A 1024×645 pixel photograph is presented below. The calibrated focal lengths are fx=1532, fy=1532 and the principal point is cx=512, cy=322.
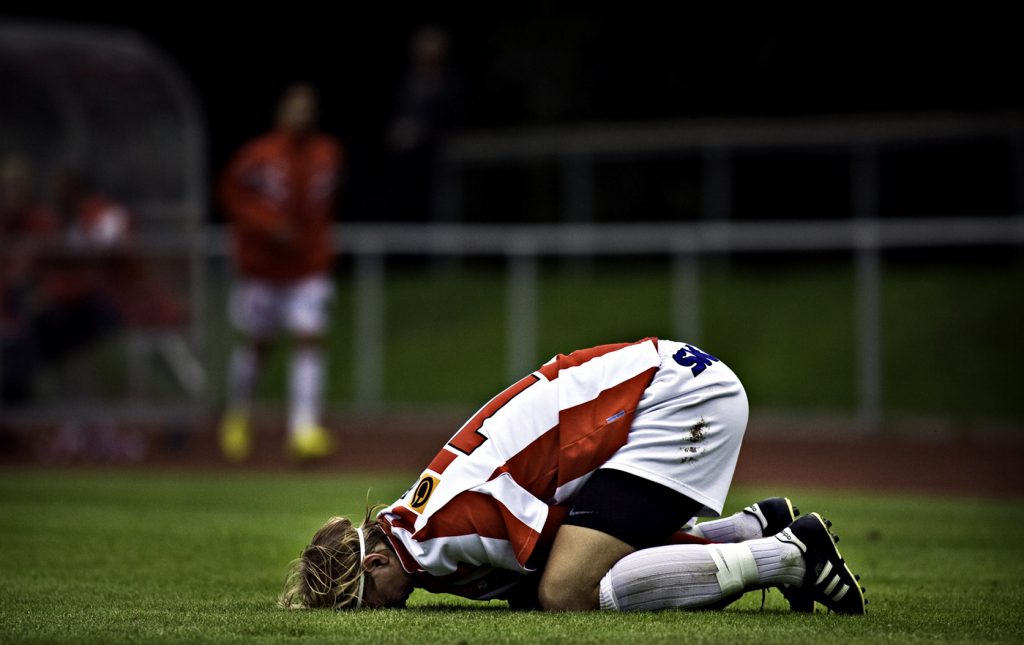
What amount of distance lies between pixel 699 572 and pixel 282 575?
2153 mm

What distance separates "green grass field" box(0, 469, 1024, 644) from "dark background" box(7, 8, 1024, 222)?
13.3 m

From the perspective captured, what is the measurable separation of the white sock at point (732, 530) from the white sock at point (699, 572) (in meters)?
0.42

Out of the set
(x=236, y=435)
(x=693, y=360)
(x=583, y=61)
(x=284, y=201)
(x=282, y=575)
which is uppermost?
(x=583, y=61)

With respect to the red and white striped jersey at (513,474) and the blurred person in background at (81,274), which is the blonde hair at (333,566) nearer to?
the red and white striped jersey at (513,474)

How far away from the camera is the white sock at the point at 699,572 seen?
5.05m

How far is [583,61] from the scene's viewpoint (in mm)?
25031

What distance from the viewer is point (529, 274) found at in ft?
60.2

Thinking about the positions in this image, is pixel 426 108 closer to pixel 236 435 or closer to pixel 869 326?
pixel 869 326

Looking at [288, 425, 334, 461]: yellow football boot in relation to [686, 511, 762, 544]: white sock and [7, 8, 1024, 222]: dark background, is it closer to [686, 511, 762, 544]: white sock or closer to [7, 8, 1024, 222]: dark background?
[686, 511, 762, 544]: white sock

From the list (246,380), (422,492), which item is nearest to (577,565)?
(422,492)

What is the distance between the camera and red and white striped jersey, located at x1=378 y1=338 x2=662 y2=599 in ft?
16.4

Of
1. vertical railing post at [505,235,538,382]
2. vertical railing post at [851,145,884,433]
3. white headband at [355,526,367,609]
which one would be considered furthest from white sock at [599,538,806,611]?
vertical railing post at [505,235,538,382]

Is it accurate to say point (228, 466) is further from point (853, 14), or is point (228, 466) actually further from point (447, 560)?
point (853, 14)

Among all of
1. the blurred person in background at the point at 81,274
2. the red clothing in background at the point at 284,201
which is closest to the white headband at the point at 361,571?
the red clothing in background at the point at 284,201
